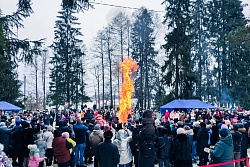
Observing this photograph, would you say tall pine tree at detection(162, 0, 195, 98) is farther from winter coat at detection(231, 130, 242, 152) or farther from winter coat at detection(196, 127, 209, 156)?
winter coat at detection(231, 130, 242, 152)

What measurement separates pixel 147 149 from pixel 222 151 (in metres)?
1.98

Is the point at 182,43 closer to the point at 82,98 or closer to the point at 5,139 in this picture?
the point at 82,98

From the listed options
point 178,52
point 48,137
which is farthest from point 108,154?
point 178,52

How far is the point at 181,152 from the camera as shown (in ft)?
28.2

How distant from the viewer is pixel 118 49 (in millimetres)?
49594

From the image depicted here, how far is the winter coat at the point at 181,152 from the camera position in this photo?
8609mm

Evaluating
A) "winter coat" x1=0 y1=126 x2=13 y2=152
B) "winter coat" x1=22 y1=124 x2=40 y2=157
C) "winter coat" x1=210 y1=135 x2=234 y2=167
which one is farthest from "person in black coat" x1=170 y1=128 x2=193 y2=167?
"winter coat" x1=0 y1=126 x2=13 y2=152

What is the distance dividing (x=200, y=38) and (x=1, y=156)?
148 ft

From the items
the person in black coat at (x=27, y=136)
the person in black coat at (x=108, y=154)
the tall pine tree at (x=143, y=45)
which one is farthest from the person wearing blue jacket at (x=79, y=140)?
the tall pine tree at (x=143, y=45)

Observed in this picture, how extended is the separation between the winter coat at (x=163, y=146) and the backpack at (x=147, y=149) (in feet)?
2.63

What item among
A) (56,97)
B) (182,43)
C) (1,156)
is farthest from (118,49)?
(1,156)

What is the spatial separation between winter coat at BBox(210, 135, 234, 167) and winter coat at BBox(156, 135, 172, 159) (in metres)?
2.06

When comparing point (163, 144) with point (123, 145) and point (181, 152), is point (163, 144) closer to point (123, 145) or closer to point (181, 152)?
point (123, 145)

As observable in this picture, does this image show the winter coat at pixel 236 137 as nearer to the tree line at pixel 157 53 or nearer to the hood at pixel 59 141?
the hood at pixel 59 141
